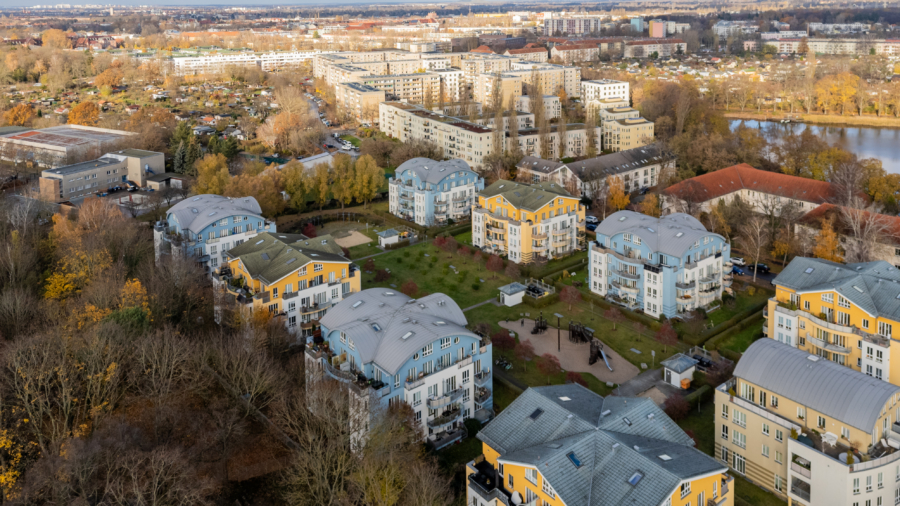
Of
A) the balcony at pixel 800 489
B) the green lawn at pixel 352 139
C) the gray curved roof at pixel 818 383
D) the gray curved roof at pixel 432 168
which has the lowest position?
the balcony at pixel 800 489

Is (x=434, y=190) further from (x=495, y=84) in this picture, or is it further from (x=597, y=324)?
(x=495, y=84)

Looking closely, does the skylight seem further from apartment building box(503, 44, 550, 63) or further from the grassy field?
apartment building box(503, 44, 550, 63)

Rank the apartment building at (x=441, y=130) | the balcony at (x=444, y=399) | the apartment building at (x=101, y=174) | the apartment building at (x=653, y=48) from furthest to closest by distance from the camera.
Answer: the apartment building at (x=653, y=48) < the apartment building at (x=441, y=130) < the apartment building at (x=101, y=174) < the balcony at (x=444, y=399)

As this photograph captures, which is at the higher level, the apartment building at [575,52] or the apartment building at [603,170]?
the apartment building at [575,52]

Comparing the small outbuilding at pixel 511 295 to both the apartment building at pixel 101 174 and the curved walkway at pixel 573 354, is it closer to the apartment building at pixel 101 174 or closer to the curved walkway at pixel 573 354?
the curved walkway at pixel 573 354

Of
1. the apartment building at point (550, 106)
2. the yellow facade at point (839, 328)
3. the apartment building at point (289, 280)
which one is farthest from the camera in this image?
the apartment building at point (550, 106)

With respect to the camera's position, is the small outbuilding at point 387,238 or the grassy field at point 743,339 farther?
the small outbuilding at point 387,238

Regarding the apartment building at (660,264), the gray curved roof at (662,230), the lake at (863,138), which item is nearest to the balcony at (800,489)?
the apartment building at (660,264)

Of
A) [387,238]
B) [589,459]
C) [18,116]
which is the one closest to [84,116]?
[18,116]
